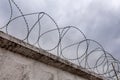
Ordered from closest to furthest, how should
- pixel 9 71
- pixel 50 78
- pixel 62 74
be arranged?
pixel 9 71 → pixel 50 78 → pixel 62 74

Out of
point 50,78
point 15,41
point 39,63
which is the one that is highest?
point 15,41

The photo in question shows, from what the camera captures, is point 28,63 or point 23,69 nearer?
point 23,69

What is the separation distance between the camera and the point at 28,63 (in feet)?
11.8

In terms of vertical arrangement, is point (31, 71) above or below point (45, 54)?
below

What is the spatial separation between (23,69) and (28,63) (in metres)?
0.16

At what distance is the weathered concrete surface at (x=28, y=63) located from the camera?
3.28 m

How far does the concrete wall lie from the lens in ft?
10.7

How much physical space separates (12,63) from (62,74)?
1.09m

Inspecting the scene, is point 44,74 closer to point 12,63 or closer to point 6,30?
point 12,63

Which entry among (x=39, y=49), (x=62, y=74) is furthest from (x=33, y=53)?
(x=62, y=74)

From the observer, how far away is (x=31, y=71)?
359cm

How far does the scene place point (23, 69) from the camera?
3469 millimetres

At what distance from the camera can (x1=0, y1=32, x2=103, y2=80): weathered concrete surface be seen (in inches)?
129

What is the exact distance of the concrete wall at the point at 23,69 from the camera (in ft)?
10.7
